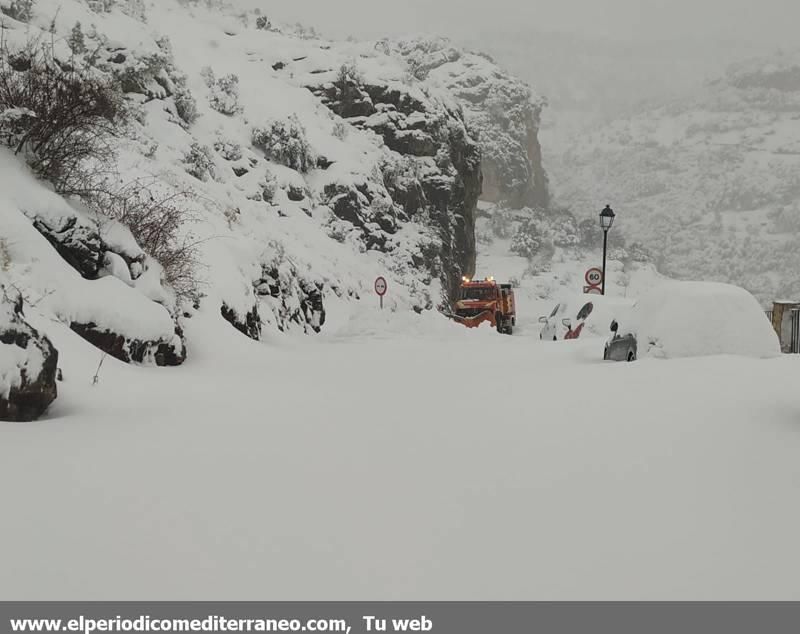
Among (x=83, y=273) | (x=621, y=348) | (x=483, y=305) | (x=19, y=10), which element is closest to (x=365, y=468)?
(x=83, y=273)

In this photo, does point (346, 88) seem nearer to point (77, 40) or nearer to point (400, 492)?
point (77, 40)

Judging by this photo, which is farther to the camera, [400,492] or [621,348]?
[621,348]

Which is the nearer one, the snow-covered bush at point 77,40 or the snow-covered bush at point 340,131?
the snow-covered bush at point 77,40

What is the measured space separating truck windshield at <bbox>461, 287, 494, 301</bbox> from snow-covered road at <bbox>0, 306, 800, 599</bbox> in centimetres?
2002

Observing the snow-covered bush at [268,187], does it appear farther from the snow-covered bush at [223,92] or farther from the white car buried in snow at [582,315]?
the white car buried in snow at [582,315]

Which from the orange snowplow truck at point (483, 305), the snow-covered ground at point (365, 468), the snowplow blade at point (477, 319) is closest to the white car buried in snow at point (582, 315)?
the snow-covered ground at point (365, 468)

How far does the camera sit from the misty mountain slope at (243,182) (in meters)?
7.97

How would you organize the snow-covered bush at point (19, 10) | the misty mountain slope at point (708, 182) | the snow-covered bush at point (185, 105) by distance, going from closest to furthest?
the snow-covered bush at point (19, 10) → the snow-covered bush at point (185, 105) → the misty mountain slope at point (708, 182)

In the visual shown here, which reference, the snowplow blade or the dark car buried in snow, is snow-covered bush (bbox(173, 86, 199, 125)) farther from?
the dark car buried in snow

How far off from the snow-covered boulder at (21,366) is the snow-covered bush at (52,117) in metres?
3.70

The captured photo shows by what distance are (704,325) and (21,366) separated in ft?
27.1

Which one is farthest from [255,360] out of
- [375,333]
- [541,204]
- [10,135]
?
[541,204]

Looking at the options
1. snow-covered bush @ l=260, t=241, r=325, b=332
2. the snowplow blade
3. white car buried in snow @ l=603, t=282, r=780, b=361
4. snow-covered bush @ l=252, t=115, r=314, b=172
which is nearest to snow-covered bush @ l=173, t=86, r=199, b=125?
snow-covered bush @ l=252, t=115, r=314, b=172

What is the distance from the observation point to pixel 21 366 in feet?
15.3
